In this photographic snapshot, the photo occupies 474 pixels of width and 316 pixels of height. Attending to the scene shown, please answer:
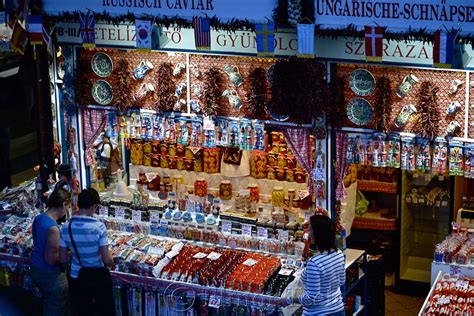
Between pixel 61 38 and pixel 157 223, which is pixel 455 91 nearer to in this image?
pixel 157 223

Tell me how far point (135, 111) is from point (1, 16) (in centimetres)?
262

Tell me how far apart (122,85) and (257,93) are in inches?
62.2

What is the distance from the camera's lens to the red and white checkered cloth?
10539 millimetres

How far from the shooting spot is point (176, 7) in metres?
9.42

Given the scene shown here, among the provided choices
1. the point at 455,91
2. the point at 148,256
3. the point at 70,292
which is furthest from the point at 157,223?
the point at 455,91

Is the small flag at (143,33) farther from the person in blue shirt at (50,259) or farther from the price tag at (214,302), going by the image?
the price tag at (214,302)

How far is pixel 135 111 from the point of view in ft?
33.7

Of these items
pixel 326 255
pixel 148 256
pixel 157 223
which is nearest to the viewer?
pixel 326 255

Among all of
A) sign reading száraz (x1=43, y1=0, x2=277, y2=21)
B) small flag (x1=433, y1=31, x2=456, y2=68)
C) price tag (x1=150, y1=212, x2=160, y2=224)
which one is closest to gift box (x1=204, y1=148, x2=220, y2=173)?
price tag (x1=150, y1=212, x2=160, y2=224)

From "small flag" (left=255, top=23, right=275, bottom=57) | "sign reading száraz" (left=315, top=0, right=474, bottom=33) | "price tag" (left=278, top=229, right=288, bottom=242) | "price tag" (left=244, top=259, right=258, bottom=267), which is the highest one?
"sign reading száraz" (left=315, top=0, right=474, bottom=33)

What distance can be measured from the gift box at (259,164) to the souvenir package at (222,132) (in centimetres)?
86

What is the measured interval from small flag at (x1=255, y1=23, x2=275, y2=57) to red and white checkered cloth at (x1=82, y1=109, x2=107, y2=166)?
2299mm

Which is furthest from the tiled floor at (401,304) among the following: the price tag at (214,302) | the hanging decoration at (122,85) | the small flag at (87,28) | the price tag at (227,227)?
the small flag at (87,28)

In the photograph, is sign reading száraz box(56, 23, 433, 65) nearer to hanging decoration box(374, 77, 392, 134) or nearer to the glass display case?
hanging decoration box(374, 77, 392, 134)
